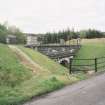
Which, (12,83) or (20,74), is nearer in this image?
(12,83)

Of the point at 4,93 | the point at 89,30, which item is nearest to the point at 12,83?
the point at 4,93

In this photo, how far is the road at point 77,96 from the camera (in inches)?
460

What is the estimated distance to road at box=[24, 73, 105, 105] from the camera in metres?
11.7

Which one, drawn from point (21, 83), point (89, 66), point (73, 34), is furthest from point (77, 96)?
point (73, 34)

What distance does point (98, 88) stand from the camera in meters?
15.3

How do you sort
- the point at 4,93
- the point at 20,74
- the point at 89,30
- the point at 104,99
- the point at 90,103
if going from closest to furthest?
the point at 90,103 → the point at 104,99 → the point at 4,93 → the point at 20,74 → the point at 89,30

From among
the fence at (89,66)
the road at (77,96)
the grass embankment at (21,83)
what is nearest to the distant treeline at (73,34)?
the fence at (89,66)

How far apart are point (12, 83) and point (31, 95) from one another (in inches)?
155

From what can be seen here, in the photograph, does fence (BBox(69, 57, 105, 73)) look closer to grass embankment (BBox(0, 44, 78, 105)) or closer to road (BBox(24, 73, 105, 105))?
grass embankment (BBox(0, 44, 78, 105))

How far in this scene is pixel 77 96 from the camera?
42.4 feet

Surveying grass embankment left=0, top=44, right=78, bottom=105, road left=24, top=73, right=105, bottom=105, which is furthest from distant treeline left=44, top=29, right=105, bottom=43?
road left=24, top=73, right=105, bottom=105

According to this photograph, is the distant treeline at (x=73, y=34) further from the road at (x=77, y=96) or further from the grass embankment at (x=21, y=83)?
the road at (x=77, y=96)

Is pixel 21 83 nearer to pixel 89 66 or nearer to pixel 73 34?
pixel 89 66

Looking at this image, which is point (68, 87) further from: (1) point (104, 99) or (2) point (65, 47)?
(2) point (65, 47)
